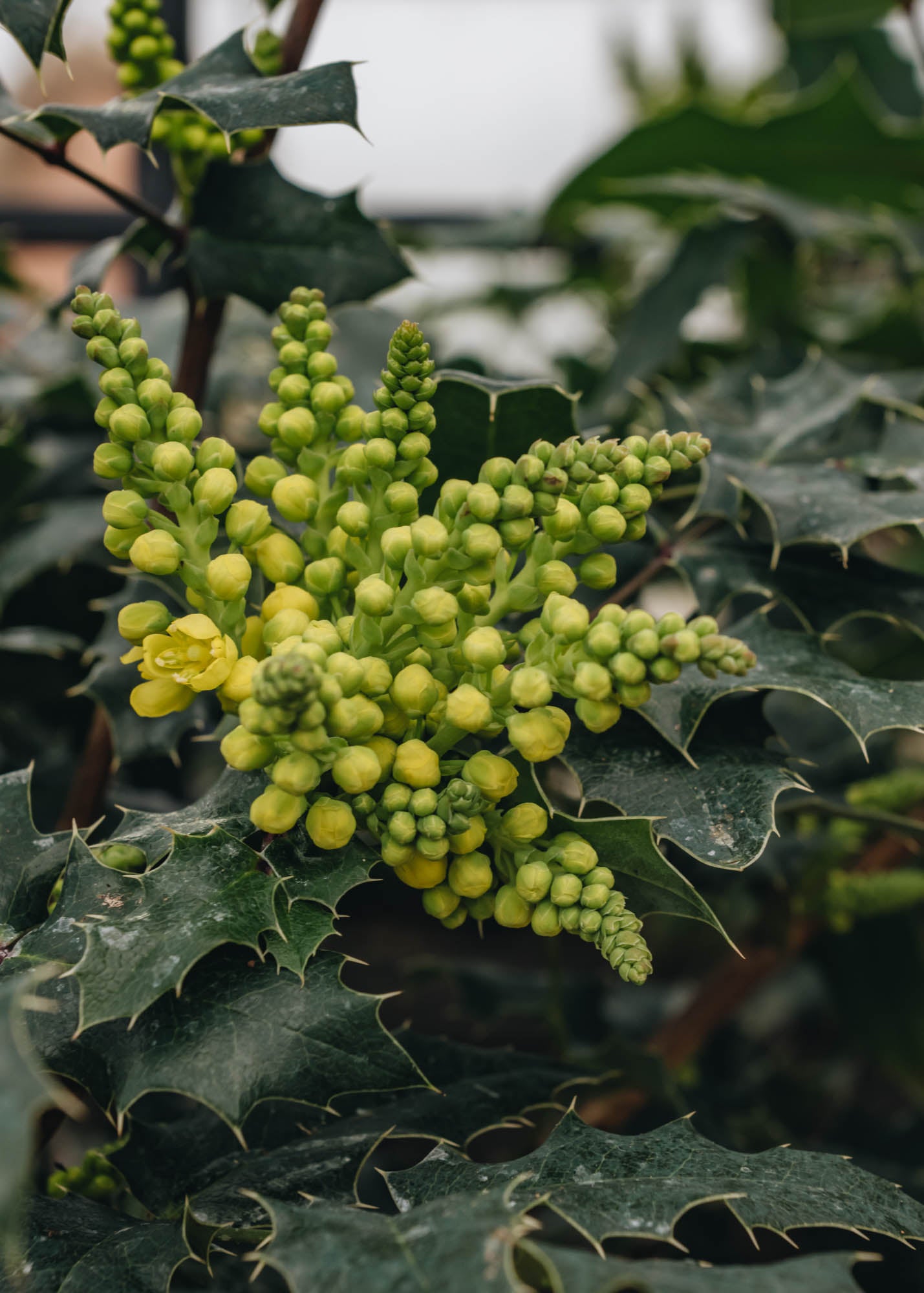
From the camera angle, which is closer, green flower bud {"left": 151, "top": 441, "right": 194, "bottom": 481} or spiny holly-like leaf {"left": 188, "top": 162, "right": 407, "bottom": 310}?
green flower bud {"left": 151, "top": 441, "right": 194, "bottom": 481}

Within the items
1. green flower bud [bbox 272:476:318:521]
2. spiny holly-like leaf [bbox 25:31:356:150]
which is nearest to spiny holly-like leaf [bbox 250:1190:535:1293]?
green flower bud [bbox 272:476:318:521]

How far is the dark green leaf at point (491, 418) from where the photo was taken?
598 mm

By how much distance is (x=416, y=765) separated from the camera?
0.46 meters

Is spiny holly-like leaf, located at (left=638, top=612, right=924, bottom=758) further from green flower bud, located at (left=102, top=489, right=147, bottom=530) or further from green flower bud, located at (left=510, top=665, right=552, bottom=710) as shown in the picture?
green flower bud, located at (left=102, top=489, right=147, bottom=530)

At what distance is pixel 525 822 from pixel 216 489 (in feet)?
0.74

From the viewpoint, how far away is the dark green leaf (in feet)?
1.96

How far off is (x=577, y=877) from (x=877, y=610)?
35 centimetres

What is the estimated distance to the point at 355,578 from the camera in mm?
536

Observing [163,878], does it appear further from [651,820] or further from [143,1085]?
[651,820]

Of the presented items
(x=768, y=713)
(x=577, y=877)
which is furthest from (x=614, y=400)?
(x=577, y=877)

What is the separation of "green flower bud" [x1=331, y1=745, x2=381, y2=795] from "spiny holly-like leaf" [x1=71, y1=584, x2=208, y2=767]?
0.31 m

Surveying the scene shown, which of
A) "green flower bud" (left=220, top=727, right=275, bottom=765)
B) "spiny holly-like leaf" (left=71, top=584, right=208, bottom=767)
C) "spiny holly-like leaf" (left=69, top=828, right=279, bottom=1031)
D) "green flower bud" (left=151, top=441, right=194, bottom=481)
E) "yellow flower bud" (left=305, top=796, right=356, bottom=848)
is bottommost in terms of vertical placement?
"spiny holly-like leaf" (left=71, top=584, right=208, bottom=767)

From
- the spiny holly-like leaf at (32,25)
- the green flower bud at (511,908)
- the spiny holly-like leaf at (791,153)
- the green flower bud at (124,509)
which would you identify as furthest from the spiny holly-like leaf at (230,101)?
the spiny holly-like leaf at (791,153)

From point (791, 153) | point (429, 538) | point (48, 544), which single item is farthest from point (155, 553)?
point (791, 153)
